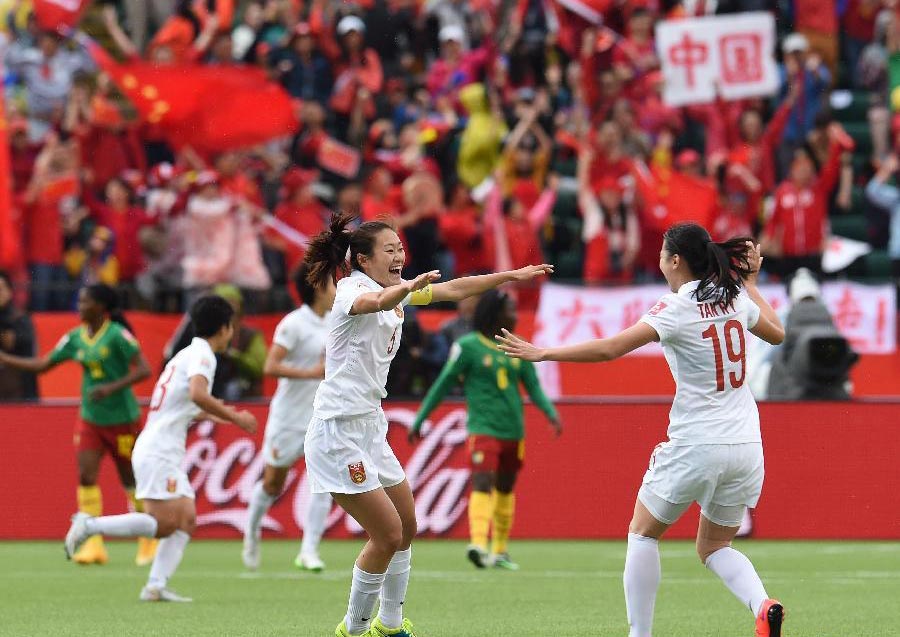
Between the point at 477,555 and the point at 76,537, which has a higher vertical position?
the point at 76,537

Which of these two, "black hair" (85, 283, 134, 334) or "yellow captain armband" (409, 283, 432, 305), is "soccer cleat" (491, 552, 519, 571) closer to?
"black hair" (85, 283, 134, 334)

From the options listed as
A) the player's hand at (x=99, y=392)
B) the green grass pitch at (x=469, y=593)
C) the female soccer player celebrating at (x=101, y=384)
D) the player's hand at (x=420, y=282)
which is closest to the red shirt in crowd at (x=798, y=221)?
the green grass pitch at (x=469, y=593)

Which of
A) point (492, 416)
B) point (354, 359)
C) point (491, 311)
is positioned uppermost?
point (354, 359)

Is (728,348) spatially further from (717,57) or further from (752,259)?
(717,57)

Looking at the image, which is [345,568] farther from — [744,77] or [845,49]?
[845,49]

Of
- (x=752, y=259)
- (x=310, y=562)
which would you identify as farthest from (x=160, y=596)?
(x=752, y=259)

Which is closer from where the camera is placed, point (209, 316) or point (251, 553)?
point (209, 316)

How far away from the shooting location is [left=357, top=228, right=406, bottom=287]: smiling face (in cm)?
831

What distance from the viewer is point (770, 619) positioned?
25.0 feet

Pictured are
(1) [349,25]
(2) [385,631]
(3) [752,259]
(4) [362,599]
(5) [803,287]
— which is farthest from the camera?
(1) [349,25]

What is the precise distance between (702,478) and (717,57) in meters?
13.0

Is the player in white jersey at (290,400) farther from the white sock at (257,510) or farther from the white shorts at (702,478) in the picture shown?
the white shorts at (702,478)

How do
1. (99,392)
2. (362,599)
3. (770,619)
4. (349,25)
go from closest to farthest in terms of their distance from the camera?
1. (770,619)
2. (362,599)
3. (99,392)
4. (349,25)

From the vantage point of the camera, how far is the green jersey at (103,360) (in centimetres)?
1393
